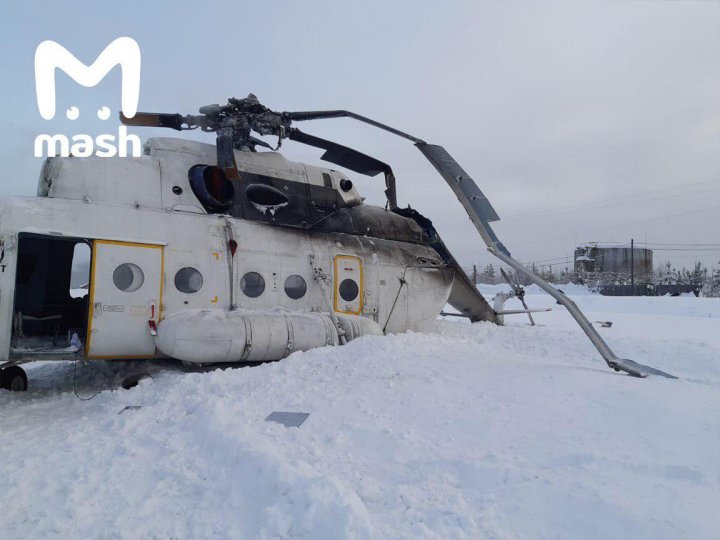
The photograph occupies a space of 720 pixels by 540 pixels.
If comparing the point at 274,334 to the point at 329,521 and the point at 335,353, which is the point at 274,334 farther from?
the point at 329,521

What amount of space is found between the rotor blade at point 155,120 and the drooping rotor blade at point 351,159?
2124mm

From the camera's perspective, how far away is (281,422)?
4938 millimetres

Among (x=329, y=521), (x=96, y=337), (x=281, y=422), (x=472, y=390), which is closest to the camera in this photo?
(x=329, y=521)

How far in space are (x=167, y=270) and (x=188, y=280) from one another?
0.37 meters

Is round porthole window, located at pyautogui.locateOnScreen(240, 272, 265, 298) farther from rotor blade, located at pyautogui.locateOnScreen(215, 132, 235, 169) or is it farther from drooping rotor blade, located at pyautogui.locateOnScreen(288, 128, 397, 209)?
drooping rotor blade, located at pyautogui.locateOnScreen(288, 128, 397, 209)

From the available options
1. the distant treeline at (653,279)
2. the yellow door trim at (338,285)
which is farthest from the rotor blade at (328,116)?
the distant treeline at (653,279)

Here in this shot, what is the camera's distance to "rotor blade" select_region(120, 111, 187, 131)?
8.62 m

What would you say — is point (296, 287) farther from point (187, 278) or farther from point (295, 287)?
point (187, 278)

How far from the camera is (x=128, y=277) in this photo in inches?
293

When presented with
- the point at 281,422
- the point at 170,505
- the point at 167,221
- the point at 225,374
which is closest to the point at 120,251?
the point at 167,221

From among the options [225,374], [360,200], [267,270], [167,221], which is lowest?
[225,374]

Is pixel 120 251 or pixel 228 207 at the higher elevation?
pixel 228 207

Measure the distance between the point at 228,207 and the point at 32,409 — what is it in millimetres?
4363

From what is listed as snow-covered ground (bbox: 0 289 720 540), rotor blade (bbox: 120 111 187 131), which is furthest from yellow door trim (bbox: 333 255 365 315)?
rotor blade (bbox: 120 111 187 131)
